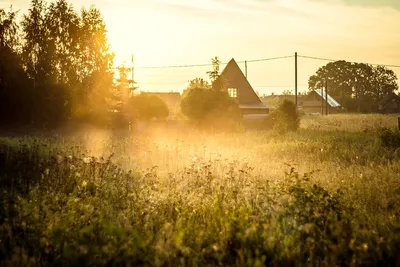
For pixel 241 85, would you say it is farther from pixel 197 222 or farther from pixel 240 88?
pixel 197 222

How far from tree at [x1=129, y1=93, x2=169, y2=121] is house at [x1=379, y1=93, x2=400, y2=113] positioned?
2173 inches

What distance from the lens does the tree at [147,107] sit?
4031 cm

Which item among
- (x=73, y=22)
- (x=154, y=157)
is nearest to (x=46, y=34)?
(x=73, y=22)

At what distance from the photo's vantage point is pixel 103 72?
35094 millimetres

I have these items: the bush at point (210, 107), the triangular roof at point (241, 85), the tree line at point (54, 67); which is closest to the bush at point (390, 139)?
the bush at point (210, 107)

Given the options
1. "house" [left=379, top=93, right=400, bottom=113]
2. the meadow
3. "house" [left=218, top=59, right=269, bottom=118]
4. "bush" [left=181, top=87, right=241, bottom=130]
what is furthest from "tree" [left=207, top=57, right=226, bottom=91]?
"house" [left=379, top=93, right=400, bottom=113]

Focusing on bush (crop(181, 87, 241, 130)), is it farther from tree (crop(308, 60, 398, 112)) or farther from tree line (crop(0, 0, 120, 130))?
tree (crop(308, 60, 398, 112))

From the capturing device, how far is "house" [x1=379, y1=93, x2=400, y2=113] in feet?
272

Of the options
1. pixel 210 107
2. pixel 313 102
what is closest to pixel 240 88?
pixel 210 107

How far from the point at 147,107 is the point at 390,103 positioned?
59262mm

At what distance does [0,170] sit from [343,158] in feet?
31.1

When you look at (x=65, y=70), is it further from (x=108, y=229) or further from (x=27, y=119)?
(x=108, y=229)

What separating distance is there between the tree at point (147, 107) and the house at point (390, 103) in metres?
55.2

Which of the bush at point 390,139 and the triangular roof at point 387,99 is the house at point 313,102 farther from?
the bush at point 390,139
